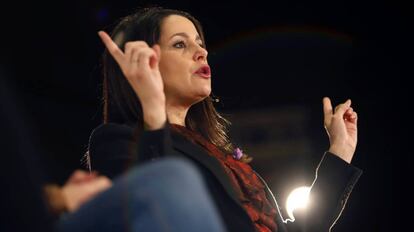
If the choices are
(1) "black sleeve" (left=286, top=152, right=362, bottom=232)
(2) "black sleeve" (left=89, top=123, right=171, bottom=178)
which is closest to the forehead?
(2) "black sleeve" (left=89, top=123, right=171, bottom=178)

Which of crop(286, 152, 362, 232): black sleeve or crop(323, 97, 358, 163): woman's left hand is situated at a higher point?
crop(323, 97, 358, 163): woman's left hand

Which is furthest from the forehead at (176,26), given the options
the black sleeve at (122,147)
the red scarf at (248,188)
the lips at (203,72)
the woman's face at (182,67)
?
the black sleeve at (122,147)

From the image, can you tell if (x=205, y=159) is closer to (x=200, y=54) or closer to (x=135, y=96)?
(x=135, y=96)

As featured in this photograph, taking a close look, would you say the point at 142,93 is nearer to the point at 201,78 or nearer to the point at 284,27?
the point at 201,78

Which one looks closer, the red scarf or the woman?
the woman

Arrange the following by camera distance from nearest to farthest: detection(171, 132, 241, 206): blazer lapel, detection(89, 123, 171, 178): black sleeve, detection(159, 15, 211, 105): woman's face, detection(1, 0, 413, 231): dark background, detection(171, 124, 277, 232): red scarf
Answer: detection(89, 123, 171, 178): black sleeve, detection(171, 132, 241, 206): blazer lapel, detection(171, 124, 277, 232): red scarf, detection(159, 15, 211, 105): woman's face, detection(1, 0, 413, 231): dark background

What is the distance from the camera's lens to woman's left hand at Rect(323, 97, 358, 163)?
5.98ft

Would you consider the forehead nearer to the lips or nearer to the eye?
the eye

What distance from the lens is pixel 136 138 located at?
1358 mm

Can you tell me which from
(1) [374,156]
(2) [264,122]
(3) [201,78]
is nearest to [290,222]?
(3) [201,78]

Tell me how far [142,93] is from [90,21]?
153cm

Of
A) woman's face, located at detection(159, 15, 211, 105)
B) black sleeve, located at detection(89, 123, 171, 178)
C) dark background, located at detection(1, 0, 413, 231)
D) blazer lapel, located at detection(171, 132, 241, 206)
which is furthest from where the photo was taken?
dark background, located at detection(1, 0, 413, 231)

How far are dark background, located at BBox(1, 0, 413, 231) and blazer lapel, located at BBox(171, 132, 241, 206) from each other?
4.15ft

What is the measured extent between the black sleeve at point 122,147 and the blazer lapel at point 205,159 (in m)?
0.12
